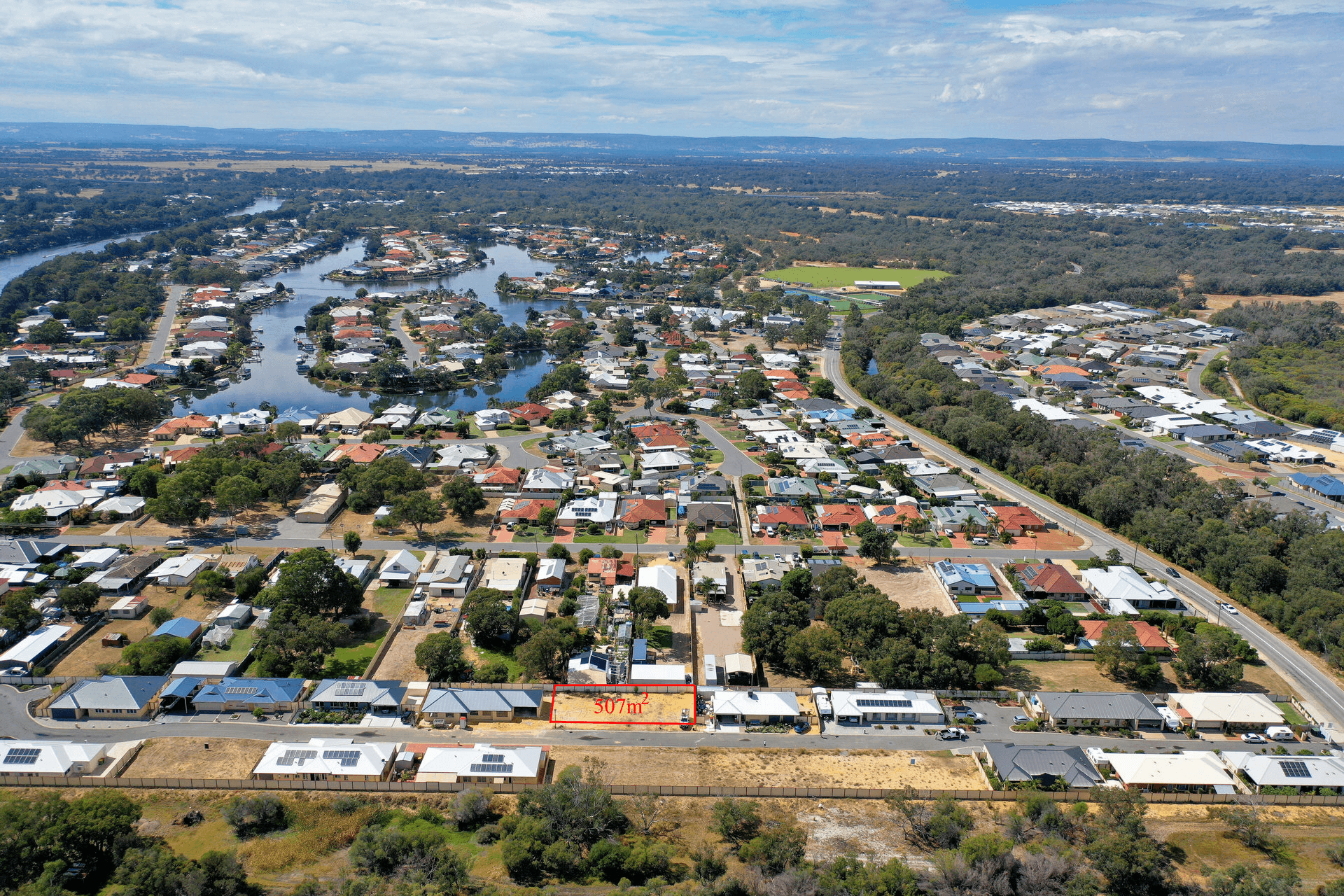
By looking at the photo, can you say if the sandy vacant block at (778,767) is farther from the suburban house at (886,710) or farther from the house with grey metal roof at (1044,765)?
the suburban house at (886,710)

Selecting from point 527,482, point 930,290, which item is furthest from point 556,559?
point 930,290

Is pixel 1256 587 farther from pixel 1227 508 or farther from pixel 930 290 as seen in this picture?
pixel 930 290

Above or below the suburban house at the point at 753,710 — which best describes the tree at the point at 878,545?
above

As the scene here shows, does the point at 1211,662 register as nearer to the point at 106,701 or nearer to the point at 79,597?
the point at 106,701

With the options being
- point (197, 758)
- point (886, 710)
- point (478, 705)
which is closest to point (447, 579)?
point (478, 705)

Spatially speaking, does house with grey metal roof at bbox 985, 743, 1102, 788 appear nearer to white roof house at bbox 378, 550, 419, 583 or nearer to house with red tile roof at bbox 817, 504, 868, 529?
house with red tile roof at bbox 817, 504, 868, 529

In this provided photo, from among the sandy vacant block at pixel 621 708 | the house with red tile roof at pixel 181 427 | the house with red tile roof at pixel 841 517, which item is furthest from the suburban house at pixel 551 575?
the house with red tile roof at pixel 181 427

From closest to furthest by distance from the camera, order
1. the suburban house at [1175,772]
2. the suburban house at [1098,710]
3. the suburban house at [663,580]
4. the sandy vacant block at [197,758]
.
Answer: the suburban house at [1175,772]
the sandy vacant block at [197,758]
the suburban house at [1098,710]
the suburban house at [663,580]
